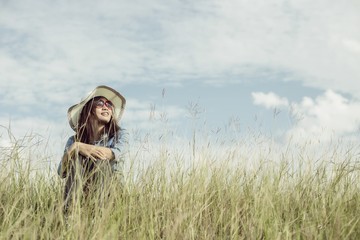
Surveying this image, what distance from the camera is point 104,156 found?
4.61 metres

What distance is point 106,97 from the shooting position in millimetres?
5363

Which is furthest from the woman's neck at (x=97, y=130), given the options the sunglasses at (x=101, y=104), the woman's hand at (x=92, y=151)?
the woman's hand at (x=92, y=151)

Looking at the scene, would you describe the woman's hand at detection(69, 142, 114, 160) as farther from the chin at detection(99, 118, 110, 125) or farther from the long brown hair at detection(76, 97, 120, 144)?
the chin at detection(99, 118, 110, 125)

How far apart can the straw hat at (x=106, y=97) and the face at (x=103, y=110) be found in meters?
0.09

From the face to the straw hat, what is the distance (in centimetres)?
9

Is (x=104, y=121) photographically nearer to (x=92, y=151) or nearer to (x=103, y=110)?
(x=103, y=110)

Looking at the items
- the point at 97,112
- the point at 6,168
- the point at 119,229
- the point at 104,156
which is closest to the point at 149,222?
the point at 119,229

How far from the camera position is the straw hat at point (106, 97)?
17.4 feet

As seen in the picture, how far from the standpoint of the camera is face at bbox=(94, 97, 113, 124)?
17.0 ft

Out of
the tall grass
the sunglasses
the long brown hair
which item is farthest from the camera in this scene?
the sunglasses

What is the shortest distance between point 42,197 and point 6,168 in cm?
41

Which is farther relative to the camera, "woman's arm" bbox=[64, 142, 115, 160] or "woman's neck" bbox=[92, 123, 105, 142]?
"woman's neck" bbox=[92, 123, 105, 142]

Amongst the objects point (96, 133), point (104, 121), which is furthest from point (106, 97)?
point (96, 133)

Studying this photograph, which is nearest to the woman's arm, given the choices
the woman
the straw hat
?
the woman
